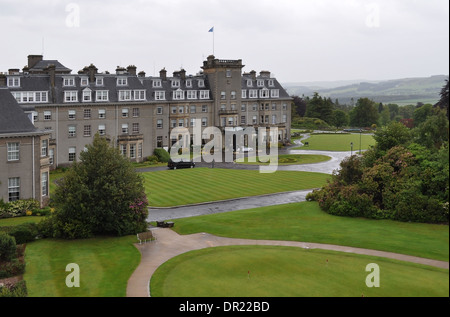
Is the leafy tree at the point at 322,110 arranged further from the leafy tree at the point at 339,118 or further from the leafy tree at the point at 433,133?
the leafy tree at the point at 433,133

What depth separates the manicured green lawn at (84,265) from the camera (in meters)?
25.1

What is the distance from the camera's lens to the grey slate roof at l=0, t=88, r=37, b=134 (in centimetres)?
4634

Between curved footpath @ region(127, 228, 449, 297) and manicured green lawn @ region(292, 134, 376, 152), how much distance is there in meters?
66.9

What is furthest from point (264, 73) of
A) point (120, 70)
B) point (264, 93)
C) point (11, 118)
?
point (11, 118)

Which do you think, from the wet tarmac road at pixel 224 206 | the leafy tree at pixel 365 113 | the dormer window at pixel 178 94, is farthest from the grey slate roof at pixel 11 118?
the leafy tree at pixel 365 113

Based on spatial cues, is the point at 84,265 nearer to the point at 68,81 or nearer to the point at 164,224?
the point at 164,224

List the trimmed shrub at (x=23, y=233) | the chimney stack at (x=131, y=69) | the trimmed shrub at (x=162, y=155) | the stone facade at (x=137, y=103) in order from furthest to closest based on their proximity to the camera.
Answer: the chimney stack at (x=131, y=69) → the trimmed shrub at (x=162, y=155) → the stone facade at (x=137, y=103) → the trimmed shrub at (x=23, y=233)

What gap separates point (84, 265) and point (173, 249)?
6212mm

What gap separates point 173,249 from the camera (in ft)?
109

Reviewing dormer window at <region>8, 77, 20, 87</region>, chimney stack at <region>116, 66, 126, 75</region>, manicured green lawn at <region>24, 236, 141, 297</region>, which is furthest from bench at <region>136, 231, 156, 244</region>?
chimney stack at <region>116, 66, 126, 75</region>

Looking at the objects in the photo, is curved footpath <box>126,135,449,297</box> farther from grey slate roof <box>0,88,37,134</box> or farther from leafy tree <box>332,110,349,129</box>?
leafy tree <box>332,110,349,129</box>

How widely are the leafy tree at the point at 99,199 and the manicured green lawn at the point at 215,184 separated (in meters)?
11.8
